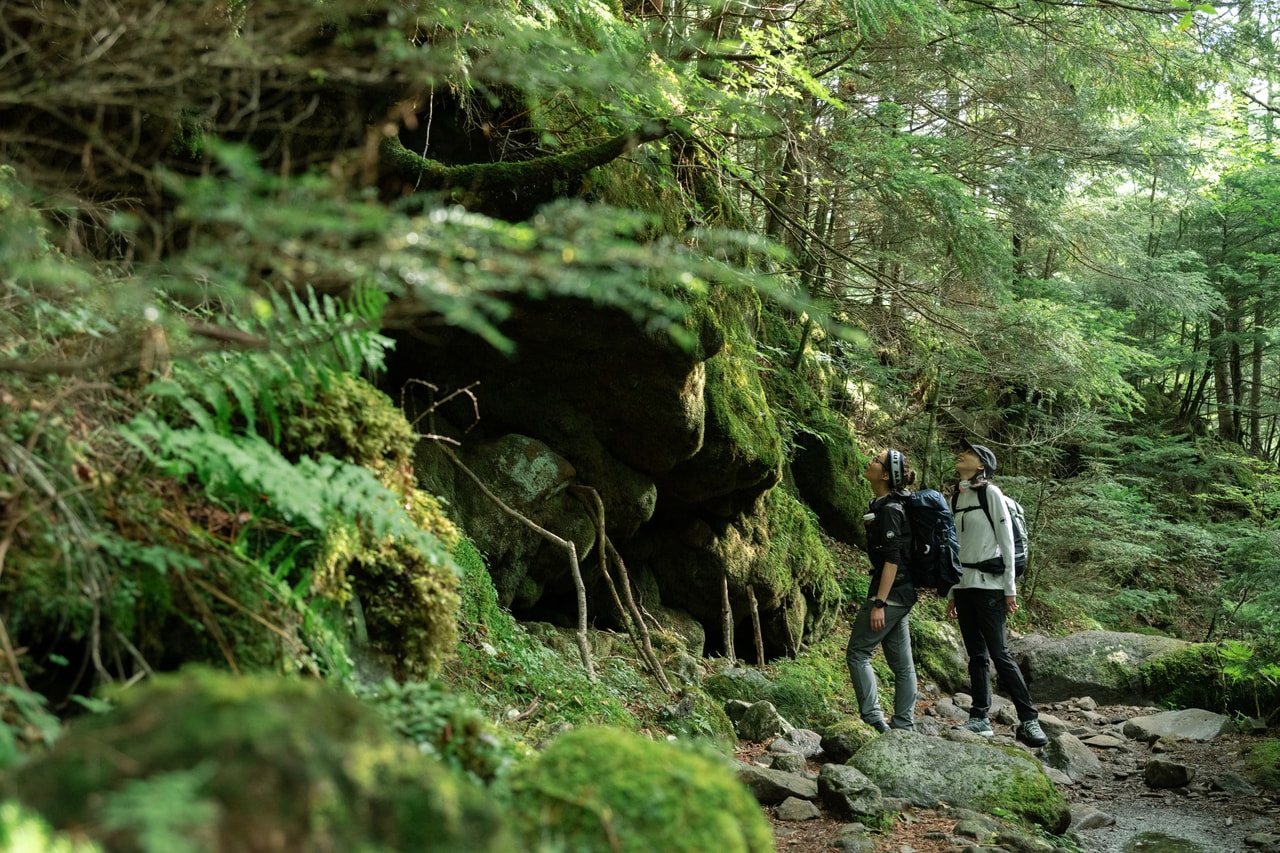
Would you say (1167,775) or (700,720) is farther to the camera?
(1167,775)

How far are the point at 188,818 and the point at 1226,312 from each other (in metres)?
25.1

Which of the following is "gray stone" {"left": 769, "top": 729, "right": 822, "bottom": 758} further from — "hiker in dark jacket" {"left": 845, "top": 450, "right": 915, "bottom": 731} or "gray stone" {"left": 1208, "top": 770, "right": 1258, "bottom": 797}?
"gray stone" {"left": 1208, "top": 770, "right": 1258, "bottom": 797}

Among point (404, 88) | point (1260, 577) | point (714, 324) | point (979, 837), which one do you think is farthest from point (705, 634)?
point (404, 88)

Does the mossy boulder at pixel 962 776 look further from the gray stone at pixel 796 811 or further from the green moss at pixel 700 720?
the green moss at pixel 700 720

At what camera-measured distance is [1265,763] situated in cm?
746

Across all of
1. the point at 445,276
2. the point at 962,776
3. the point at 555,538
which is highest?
the point at 445,276

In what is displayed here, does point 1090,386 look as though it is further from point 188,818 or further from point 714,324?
point 188,818

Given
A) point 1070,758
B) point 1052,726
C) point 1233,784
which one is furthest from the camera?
point 1052,726

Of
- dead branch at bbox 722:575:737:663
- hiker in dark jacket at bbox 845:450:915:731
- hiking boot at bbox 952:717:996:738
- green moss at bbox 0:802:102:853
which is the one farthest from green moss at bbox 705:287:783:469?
green moss at bbox 0:802:102:853

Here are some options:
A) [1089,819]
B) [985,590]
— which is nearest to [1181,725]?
[985,590]

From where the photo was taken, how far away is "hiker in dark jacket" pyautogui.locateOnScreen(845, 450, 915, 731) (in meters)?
7.57

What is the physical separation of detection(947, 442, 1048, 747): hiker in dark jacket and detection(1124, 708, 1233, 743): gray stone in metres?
2.07

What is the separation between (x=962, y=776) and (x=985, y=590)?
7.48 feet

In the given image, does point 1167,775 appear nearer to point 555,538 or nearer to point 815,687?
point 815,687
